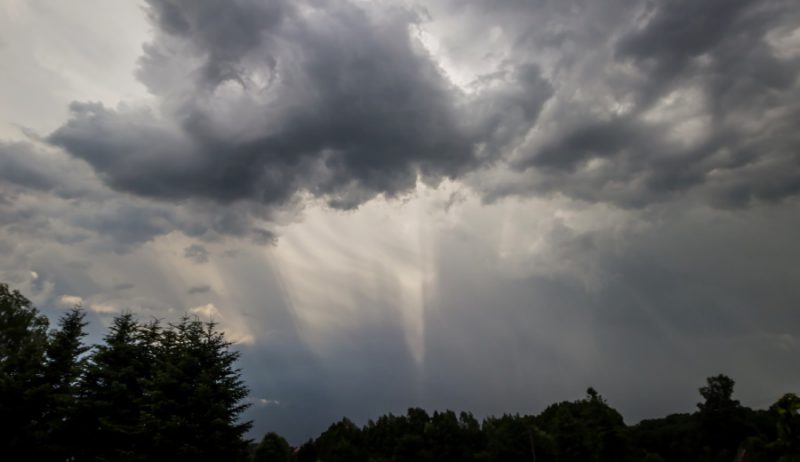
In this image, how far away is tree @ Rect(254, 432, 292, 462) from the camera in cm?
6631

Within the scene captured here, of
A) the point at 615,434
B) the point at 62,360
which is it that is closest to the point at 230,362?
the point at 62,360

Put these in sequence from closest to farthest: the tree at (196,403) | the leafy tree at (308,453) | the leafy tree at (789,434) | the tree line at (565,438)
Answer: the leafy tree at (789,434), the tree at (196,403), the tree line at (565,438), the leafy tree at (308,453)

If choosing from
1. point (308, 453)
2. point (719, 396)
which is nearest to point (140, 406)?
point (308, 453)

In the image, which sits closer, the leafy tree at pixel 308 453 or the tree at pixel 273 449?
the tree at pixel 273 449

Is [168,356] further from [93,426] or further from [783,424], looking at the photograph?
[783,424]

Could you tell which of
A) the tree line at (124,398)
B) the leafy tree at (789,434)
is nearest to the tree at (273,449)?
the tree line at (124,398)

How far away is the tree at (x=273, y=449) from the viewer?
66312 millimetres

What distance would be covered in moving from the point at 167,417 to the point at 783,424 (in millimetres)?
37331

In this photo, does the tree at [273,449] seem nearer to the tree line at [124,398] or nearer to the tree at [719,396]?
the tree line at [124,398]

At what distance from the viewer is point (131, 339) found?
4328 cm

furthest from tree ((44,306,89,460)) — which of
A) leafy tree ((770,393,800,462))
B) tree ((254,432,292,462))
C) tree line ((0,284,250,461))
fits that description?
leafy tree ((770,393,800,462))

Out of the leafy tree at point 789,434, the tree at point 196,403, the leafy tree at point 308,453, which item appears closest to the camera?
the leafy tree at point 789,434

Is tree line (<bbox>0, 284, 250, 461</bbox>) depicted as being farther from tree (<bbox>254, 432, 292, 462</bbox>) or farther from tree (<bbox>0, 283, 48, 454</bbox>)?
tree (<bbox>254, 432, 292, 462</bbox>)

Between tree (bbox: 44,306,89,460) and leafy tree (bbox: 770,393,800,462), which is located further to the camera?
tree (bbox: 44,306,89,460)
